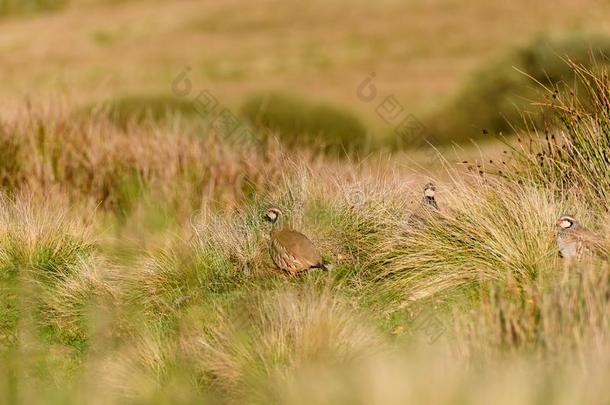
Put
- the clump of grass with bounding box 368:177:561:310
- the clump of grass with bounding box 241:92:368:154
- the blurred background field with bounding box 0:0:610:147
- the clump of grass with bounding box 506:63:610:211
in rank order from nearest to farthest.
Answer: the clump of grass with bounding box 368:177:561:310, the clump of grass with bounding box 506:63:610:211, the clump of grass with bounding box 241:92:368:154, the blurred background field with bounding box 0:0:610:147

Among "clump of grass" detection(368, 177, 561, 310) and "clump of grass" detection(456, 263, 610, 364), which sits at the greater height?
"clump of grass" detection(368, 177, 561, 310)

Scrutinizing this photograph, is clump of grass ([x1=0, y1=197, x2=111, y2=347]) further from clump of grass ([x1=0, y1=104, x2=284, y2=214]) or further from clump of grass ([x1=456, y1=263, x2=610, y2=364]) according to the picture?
clump of grass ([x1=0, y1=104, x2=284, y2=214])

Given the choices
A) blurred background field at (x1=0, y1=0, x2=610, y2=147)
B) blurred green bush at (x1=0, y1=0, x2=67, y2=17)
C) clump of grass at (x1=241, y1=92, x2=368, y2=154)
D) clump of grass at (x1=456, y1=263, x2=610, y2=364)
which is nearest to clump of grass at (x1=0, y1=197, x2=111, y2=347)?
clump of grass at (x1=456, y1=263, x2=610, y2=364)

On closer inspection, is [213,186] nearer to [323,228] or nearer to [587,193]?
[323,228]

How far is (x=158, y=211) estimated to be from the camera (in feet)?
35.0

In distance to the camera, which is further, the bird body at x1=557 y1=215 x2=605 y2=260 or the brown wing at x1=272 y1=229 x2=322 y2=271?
the brown wing at x1=272 y1=229 x2=322 y2=271

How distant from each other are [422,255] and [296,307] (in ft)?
5.21

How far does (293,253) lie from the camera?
7.10 meters

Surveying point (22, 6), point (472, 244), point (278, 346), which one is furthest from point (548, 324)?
point (22, 6)

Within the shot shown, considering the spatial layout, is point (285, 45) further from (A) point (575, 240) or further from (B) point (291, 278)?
(A) point (575, 240)

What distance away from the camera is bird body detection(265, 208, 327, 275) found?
7.10m

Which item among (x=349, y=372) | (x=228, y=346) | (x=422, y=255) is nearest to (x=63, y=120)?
(x=422, y=255)

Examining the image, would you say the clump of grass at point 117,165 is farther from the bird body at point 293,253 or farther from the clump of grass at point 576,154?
the bird body at point 293,253

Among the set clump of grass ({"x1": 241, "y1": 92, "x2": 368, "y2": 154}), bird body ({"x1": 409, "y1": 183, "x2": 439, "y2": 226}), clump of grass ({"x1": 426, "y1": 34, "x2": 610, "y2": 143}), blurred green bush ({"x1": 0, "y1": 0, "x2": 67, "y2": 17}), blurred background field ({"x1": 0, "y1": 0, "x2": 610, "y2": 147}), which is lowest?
bird body ({"x1": 409, "y1": 183, "x2": 439, "y2": 226})
